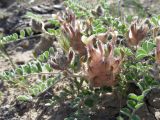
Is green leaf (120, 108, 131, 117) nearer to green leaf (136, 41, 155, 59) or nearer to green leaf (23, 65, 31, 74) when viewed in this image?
green leaf (136, 41, 155, 59)

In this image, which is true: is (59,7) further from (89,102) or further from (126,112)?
(126,112)

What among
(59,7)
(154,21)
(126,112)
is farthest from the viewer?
(59,7)

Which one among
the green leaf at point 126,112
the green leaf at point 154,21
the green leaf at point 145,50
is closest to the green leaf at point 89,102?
the green leaf at point 126,112

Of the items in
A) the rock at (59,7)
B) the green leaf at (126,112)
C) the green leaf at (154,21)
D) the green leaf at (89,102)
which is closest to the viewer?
the green leaf at (126,112)

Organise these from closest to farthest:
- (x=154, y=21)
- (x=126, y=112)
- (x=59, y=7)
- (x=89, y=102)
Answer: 1. (x=126, y=112)
2. (x=89, y=102)
3. (x=154, y=21)
4. (x=59, y=7)

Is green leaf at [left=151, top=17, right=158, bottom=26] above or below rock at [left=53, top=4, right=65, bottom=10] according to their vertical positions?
above

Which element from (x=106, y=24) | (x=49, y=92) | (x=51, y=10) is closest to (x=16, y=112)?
(x=49, y=92)

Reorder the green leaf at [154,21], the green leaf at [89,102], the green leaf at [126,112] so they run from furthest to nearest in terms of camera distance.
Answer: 1. the green leaf at [154,21]
2. the green leaf at [89,102]
3. the green leaf at [126,112]

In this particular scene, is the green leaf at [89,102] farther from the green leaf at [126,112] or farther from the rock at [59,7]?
the rock at [59,7]

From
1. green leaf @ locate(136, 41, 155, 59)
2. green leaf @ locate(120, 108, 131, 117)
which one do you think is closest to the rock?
green leaf @ locate(136, 41, 155, 59)

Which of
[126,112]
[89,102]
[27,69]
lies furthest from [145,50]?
[27,69]

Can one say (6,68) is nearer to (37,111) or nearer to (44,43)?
(44,43)

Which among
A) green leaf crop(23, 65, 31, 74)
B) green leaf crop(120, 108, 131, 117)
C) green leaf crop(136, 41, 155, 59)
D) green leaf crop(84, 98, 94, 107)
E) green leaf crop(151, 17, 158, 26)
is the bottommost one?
green leaf crop(84, 98, 94, 107)
